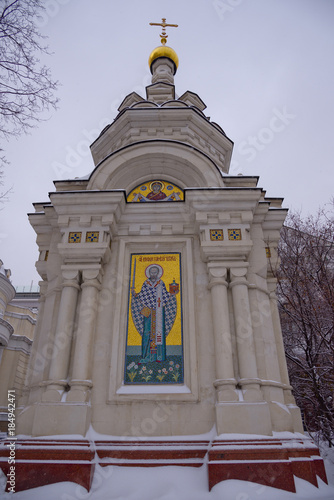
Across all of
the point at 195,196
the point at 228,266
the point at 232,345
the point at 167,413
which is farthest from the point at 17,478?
the point at 195,196

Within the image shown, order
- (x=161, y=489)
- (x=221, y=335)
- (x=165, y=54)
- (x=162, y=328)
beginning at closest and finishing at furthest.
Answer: (x=161, y=489) < (x=221, y=335) < (x=162, y=328) < (x=165, y=54)

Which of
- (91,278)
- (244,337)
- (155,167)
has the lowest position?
(244,337)

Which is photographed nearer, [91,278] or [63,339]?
[63,339]

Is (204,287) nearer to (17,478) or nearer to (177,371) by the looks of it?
(177,371)

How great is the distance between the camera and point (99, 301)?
271 inches

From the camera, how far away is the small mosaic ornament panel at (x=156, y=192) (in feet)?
26.5

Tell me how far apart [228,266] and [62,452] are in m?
4.14

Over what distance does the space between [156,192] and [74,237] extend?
2.25 m

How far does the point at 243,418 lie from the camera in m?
5.39

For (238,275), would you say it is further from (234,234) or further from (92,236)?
(92,236)

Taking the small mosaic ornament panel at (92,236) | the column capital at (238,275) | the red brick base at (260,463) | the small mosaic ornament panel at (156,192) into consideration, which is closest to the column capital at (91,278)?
the small mosaic ornament panel at (92,236)

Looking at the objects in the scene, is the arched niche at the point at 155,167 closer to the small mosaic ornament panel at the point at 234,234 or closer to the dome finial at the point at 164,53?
the small mosaic ornament panel at the point at 234,234

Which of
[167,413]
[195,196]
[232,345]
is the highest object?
[195,196]

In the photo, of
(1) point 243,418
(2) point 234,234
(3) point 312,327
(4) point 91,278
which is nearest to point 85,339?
(4) point 91,278
